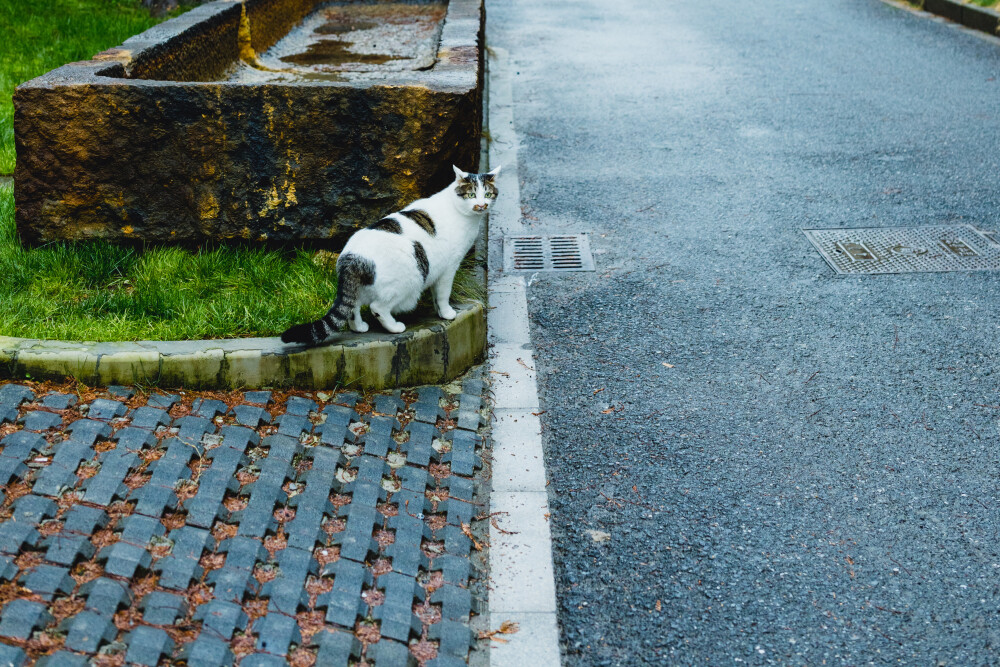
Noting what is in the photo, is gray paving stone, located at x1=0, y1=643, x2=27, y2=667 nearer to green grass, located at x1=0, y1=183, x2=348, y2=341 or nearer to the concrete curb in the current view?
green grass, located at x1=0, y1=183, x2=348, y2=341

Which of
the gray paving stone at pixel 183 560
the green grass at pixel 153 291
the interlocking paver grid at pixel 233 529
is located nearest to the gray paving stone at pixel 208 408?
the interlocking paver grid at pixel 233 529

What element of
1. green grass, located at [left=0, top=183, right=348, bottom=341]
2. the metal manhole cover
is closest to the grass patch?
green grass, located at [left=0, top=183, right=348, bottom=341]

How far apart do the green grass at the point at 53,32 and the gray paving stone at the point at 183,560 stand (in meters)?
5.26

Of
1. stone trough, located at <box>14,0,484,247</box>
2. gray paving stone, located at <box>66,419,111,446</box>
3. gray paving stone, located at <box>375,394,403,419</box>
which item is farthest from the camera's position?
stone trough, located at <box>14,0,484,247</box>

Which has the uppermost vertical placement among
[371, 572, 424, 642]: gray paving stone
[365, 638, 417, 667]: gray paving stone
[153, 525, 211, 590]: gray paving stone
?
[153, 525, 211, 590]: gray paving stone

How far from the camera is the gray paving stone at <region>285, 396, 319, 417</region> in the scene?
12.1ft

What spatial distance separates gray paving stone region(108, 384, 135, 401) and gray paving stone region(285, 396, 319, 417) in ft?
2.04

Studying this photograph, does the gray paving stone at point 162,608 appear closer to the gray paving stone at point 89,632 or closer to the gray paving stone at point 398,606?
the gray paving stone at point 89,632

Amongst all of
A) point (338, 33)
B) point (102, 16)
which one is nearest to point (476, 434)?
point (338, 33)

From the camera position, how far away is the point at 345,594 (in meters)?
2.87

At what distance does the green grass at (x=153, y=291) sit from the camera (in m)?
4.02

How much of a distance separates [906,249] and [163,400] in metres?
4.55

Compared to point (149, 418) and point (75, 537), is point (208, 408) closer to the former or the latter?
point (149, 418)

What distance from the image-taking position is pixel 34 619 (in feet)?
8.40
